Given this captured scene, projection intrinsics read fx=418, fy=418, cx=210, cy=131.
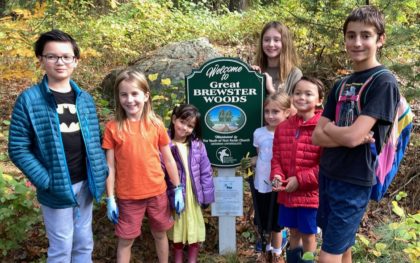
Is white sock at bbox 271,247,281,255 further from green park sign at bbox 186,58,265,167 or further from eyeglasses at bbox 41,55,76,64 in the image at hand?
eyeglasses at bbox 41,55,76,64

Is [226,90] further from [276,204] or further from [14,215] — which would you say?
[14,215]

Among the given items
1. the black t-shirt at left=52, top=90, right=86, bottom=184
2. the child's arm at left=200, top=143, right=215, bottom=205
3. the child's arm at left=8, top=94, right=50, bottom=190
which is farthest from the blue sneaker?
the child's arm at left=8, top=94, right=50, bottom=190

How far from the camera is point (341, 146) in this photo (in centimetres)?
255

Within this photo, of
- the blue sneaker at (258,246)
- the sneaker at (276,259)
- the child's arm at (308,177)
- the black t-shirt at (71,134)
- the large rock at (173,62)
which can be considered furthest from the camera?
the large rock at (173,62)

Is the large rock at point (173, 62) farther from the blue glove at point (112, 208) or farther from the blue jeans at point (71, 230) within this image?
the blue jeans at point (71, 230)

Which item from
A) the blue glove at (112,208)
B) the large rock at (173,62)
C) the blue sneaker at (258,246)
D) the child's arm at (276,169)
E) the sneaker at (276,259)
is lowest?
the sneaker at (276,259)

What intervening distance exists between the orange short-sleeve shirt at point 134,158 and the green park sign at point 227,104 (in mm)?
637

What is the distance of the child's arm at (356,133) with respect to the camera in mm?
2336

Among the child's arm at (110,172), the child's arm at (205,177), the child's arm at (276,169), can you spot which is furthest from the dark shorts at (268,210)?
the child's arm at (110,172)

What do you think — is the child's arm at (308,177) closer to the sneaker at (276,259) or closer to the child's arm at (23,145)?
the sneaker at (276,259)

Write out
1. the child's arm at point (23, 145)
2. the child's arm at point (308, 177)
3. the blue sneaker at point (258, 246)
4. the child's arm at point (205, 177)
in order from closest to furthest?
the child's arm at point (23, 145) < the child's arm at point (308, 177) < the child's arm at point (205, 177) < the blue sneaker at point (258, 246)

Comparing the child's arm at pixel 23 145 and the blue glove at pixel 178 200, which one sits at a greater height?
the child's arm at pixel 23 145

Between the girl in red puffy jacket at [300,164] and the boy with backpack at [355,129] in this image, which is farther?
the girl in red puffy jacket at [300,164]

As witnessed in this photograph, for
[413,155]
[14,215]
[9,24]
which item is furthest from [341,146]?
[9,24]
